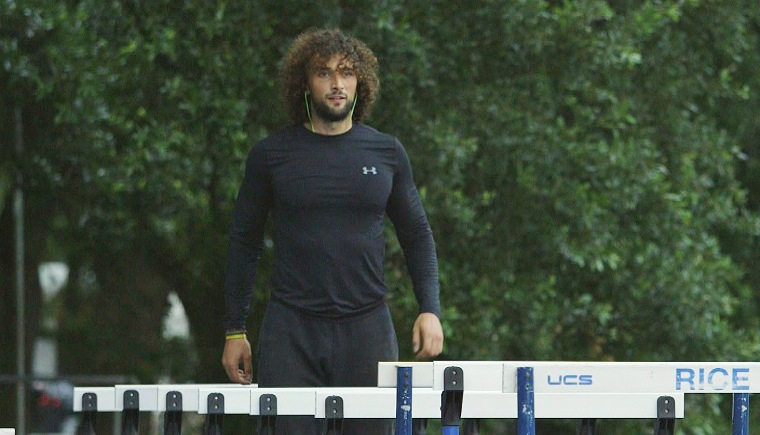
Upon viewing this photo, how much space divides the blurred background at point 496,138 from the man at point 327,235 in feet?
10.5

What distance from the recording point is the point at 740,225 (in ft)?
34.8

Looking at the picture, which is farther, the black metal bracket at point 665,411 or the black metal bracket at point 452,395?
the black metal bracket at point 665,411

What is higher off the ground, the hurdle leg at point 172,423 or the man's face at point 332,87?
the man's face at point 332,87

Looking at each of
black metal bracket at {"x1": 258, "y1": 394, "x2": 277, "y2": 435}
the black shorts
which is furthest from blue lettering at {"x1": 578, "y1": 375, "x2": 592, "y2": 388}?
the black shorts

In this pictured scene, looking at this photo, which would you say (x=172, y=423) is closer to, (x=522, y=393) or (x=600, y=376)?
(x=522, y=393)

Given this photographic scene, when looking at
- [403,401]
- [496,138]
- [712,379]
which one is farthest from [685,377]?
[496,138]

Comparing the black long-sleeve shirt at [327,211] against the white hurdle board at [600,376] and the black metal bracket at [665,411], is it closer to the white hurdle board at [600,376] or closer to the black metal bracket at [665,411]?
the white hurdle board at [600,376]

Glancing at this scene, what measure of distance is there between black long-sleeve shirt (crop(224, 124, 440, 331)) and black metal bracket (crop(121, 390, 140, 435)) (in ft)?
1.80

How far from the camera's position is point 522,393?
4680 millimetres

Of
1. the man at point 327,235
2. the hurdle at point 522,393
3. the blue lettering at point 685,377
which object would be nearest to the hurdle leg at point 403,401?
the hurdle at point 522,393

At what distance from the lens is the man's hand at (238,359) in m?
5.85

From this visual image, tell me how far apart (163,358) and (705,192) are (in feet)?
18.4

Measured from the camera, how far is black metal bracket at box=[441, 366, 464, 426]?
4.70 meters

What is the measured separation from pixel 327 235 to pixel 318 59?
0.61 metres
